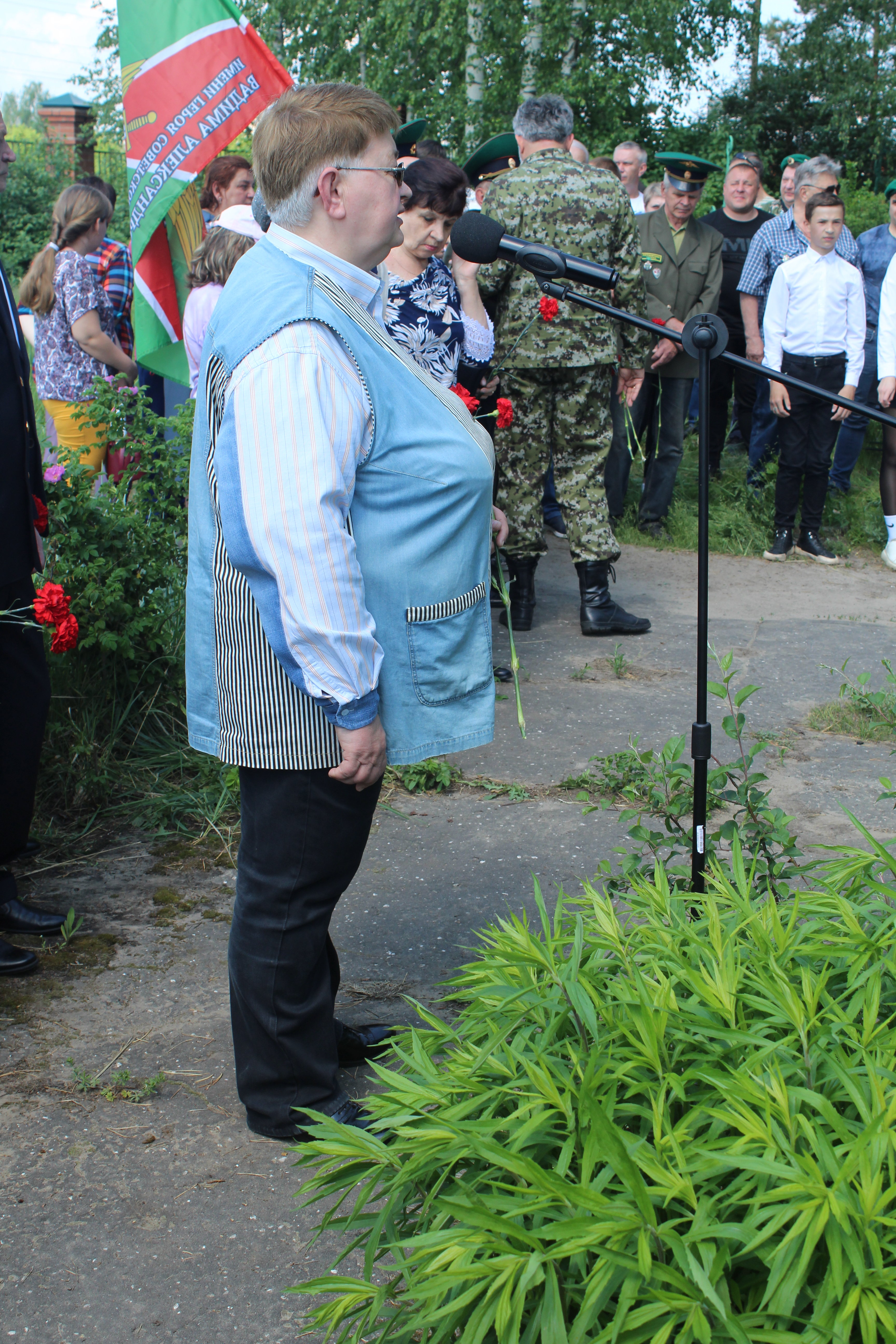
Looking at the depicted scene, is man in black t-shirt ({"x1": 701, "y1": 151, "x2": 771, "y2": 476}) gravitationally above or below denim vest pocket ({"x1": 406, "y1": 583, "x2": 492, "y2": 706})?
above

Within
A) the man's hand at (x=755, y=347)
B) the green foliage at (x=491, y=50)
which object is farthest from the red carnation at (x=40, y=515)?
the green foliage at (x=491, y=50)

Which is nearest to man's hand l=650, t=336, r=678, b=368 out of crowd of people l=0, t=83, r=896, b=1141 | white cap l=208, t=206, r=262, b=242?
white cap l=208, t=206, r=262, b=242

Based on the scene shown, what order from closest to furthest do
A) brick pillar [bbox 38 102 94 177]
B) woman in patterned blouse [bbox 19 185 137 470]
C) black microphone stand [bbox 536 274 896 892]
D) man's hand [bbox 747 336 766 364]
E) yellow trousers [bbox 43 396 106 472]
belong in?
black microphone stand [bbox 536 274 896 892], yellow trousers [bbox 43 396 106 472], woman in patterned blouse [bbox 19 185 137 470], man's hand [bbox 747 336 766 364], brick pillar [bbox 38 102 94 177]

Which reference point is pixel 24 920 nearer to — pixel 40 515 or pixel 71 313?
pixel 40 515

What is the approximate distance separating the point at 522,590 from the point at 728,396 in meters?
4.29

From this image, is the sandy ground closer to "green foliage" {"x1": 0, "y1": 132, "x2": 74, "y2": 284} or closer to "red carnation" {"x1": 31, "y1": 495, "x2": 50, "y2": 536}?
"red carnation" {"x1": 31, "y1": 495, "x2": 50, "y2": 536}

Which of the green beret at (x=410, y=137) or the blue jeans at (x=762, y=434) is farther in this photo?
the blue jeans at (x=762, y=434)

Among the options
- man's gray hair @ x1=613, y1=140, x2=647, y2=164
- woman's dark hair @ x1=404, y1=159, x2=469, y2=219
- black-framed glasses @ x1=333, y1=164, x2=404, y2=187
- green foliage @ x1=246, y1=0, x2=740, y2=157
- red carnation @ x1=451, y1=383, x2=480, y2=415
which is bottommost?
red carnation @ x1=451, y1=383, x2=480, y2=415

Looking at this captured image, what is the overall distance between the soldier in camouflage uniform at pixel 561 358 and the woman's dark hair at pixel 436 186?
1.17 m

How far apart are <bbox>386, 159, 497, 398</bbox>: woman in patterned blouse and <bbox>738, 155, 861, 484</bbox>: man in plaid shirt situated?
375 centimetres

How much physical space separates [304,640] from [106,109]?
3835 centimetres

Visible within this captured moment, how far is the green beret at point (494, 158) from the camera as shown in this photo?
7344 mm

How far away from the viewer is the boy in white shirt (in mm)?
7336

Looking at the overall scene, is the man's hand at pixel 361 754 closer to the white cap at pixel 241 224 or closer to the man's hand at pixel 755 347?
the white cap at pixel 241 224
